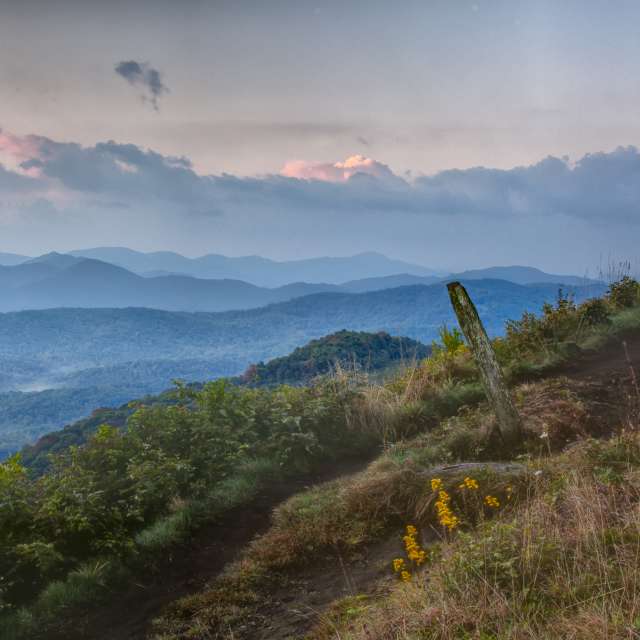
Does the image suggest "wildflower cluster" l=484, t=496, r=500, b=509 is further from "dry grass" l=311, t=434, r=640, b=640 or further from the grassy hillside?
"dry grass" l=311, t=434, r=640, b=640

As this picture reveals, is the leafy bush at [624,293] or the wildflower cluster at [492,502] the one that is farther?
the leafy bush at [624,293]

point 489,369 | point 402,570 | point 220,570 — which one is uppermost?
point 489,369

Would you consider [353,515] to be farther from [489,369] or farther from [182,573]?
[489,369]

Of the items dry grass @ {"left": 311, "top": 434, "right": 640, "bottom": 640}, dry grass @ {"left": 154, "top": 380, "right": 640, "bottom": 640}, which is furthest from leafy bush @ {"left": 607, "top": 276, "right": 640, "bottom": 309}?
dry grass @ {"left": 311, "top": 434, "right": 640, "bottom": 640}

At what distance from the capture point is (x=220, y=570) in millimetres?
5449

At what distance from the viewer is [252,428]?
860cm

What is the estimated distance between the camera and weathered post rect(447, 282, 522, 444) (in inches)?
296

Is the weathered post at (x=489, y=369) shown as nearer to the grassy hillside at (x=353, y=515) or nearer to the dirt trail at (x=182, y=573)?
the grassy hillside at (x=353, y=515)

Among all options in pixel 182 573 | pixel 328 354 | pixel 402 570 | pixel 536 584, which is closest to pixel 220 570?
pixel 182 573

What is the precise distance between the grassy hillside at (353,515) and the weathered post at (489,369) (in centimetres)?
25

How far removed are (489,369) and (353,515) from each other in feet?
9.90

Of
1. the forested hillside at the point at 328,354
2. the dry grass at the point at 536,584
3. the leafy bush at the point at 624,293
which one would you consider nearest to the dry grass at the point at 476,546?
the dry grass at the point at 536,584

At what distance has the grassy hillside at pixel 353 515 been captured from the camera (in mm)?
3264

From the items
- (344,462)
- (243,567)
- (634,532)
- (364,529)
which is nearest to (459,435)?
(344,462)
